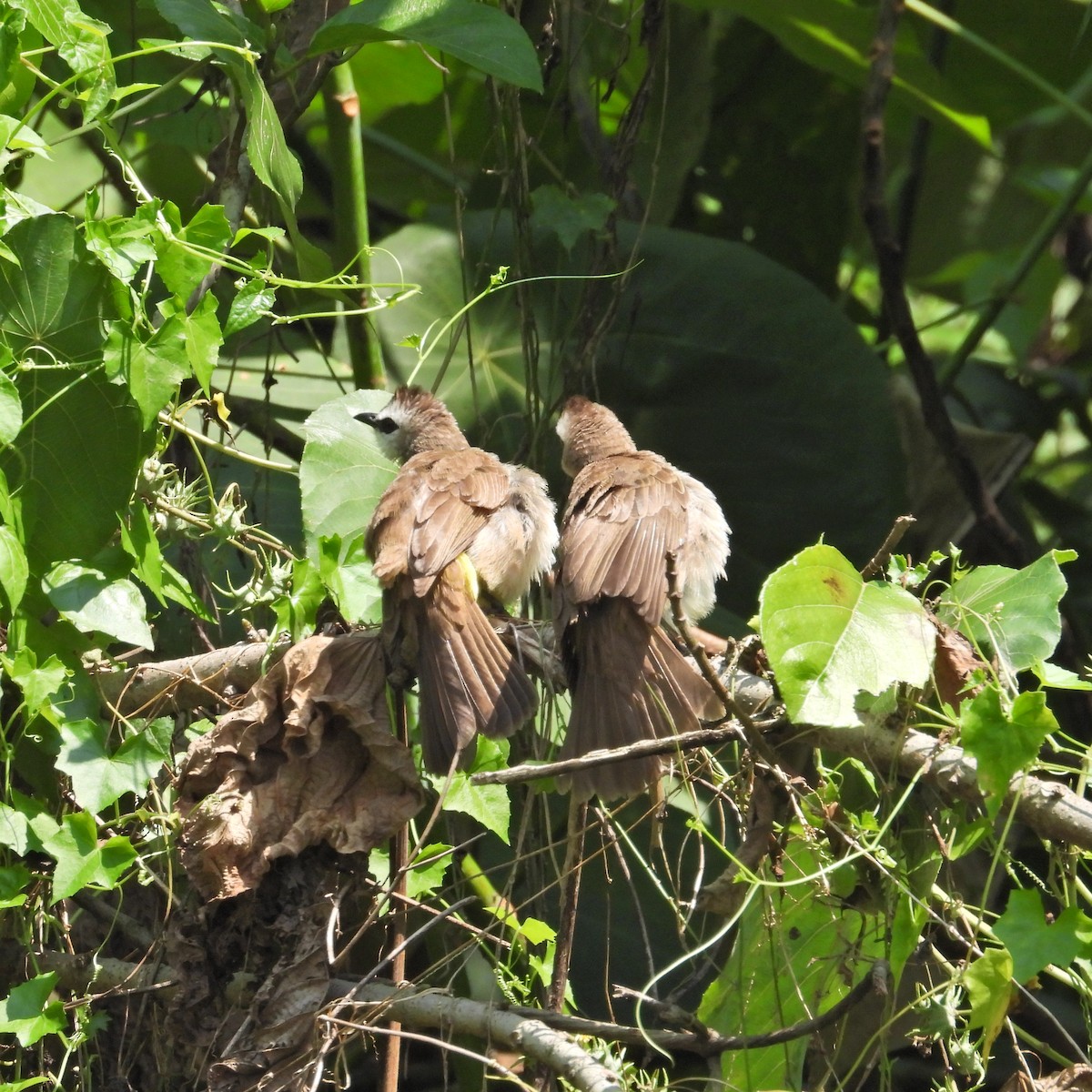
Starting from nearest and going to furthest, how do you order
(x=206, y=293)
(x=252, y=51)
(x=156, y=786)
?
(x=206, y=293), (x=156, y=786), (x=252, y=51)

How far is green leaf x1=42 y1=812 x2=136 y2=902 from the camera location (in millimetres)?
2484

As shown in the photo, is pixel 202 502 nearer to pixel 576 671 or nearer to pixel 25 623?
pixel 25 623

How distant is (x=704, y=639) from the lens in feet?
10.7

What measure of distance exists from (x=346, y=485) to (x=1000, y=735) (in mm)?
1754

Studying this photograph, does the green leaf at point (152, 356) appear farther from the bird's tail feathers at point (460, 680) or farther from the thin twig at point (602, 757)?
the thin twig at point (602, 757)

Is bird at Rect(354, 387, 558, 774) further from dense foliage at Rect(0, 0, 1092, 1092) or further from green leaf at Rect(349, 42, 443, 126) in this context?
green leaf at Rect(349, 42, 443, 126)

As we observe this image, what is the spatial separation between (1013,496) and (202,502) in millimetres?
3650

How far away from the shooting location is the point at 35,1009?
2.50 m

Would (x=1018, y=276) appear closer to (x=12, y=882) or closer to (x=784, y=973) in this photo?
(x=784, y=973)

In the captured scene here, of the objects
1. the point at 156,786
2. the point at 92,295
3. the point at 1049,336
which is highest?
the point at 92,295

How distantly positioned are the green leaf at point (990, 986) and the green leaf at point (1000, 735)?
0.70 feet

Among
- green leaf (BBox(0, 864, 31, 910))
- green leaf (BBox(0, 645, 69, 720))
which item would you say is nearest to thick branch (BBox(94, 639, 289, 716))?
green leaf (BBox(0, 645, 69, 720))

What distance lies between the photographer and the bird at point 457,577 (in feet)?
8.87

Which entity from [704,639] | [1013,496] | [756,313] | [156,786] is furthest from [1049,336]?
[156,786]
